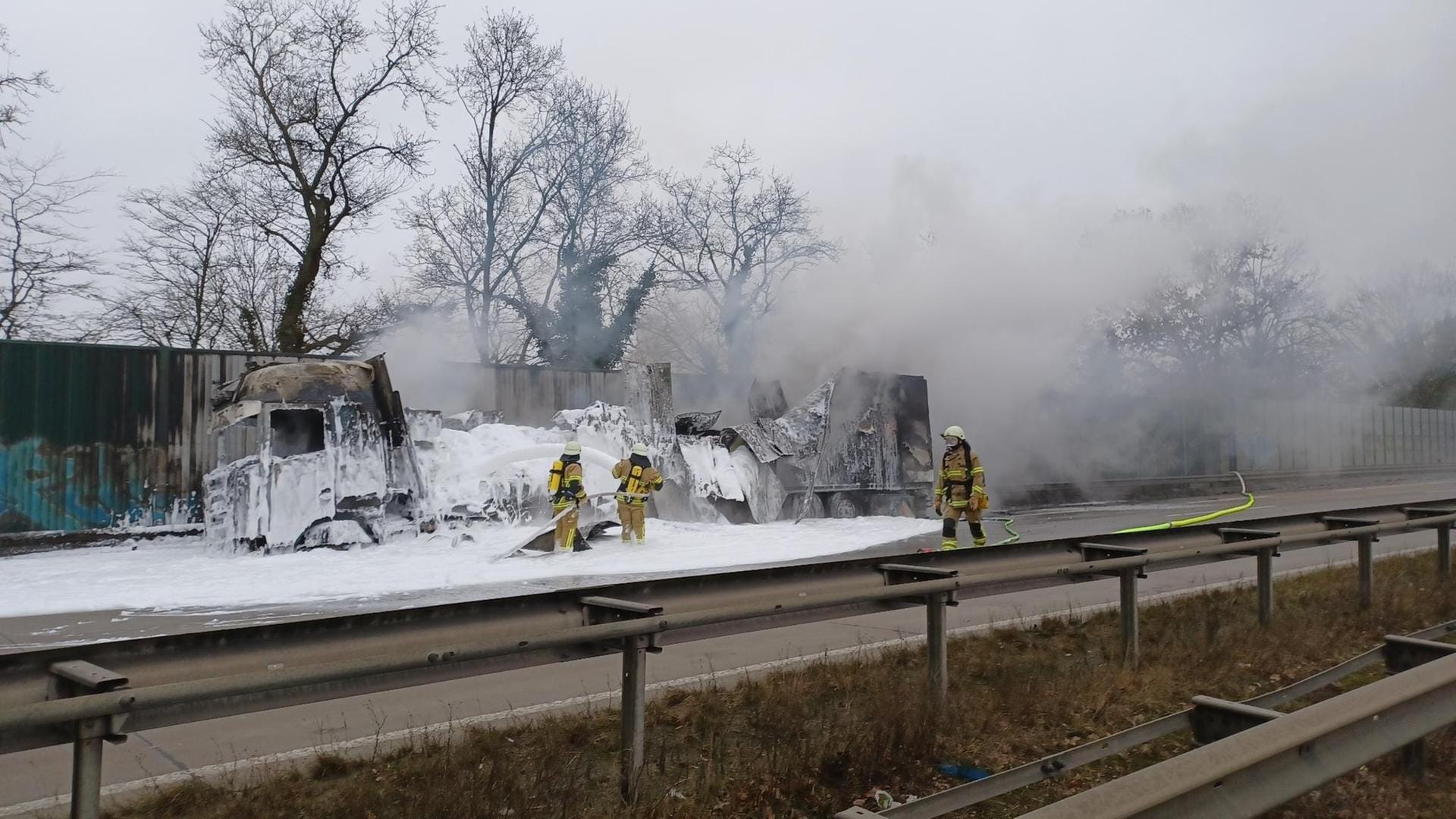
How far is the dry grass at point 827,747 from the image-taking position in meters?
3.82

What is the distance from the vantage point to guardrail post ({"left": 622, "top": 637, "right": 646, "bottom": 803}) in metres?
3.79

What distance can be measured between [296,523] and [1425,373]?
4025 centimetres

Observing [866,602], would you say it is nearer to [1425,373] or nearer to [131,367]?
[131,367]

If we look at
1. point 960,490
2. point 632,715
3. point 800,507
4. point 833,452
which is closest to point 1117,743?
point 632,715

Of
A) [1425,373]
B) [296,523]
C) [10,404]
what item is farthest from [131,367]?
[1425,373]

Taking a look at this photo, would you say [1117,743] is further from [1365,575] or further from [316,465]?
[316,465]

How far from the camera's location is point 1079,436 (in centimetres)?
2262

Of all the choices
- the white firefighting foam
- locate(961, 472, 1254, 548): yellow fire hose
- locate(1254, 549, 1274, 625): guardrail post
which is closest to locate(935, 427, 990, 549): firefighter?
locate(961, 472, 1254, 548): yellow fire hose

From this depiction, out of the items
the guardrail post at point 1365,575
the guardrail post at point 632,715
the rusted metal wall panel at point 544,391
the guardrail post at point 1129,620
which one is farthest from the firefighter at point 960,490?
the rusted metal wall panel at point 544,391

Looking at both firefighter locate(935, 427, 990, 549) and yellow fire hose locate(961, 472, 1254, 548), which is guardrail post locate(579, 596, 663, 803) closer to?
firefighter locate(935, 427, 990, 549)

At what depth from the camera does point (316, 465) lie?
13.7 metres

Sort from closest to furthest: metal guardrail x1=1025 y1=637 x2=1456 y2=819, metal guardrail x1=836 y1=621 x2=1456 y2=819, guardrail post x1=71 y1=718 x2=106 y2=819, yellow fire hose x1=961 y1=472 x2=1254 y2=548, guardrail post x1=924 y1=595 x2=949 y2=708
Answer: metal guardrail x1=1025 y1=637 x2=1456 y2=819, guardrail post x1=71 y1=718 x2=106 y2=819, metal guardrail x1=836 y1=621 x2=1456 y2=819, guardrail post x1=924 y1=595 x2=949 y2=708, yellow fire hose x1=961 y1=472 x2=1254 y2=548

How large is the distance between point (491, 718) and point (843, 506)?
12.9 meters

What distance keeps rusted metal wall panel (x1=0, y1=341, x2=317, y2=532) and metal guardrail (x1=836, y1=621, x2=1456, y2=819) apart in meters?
14.6
